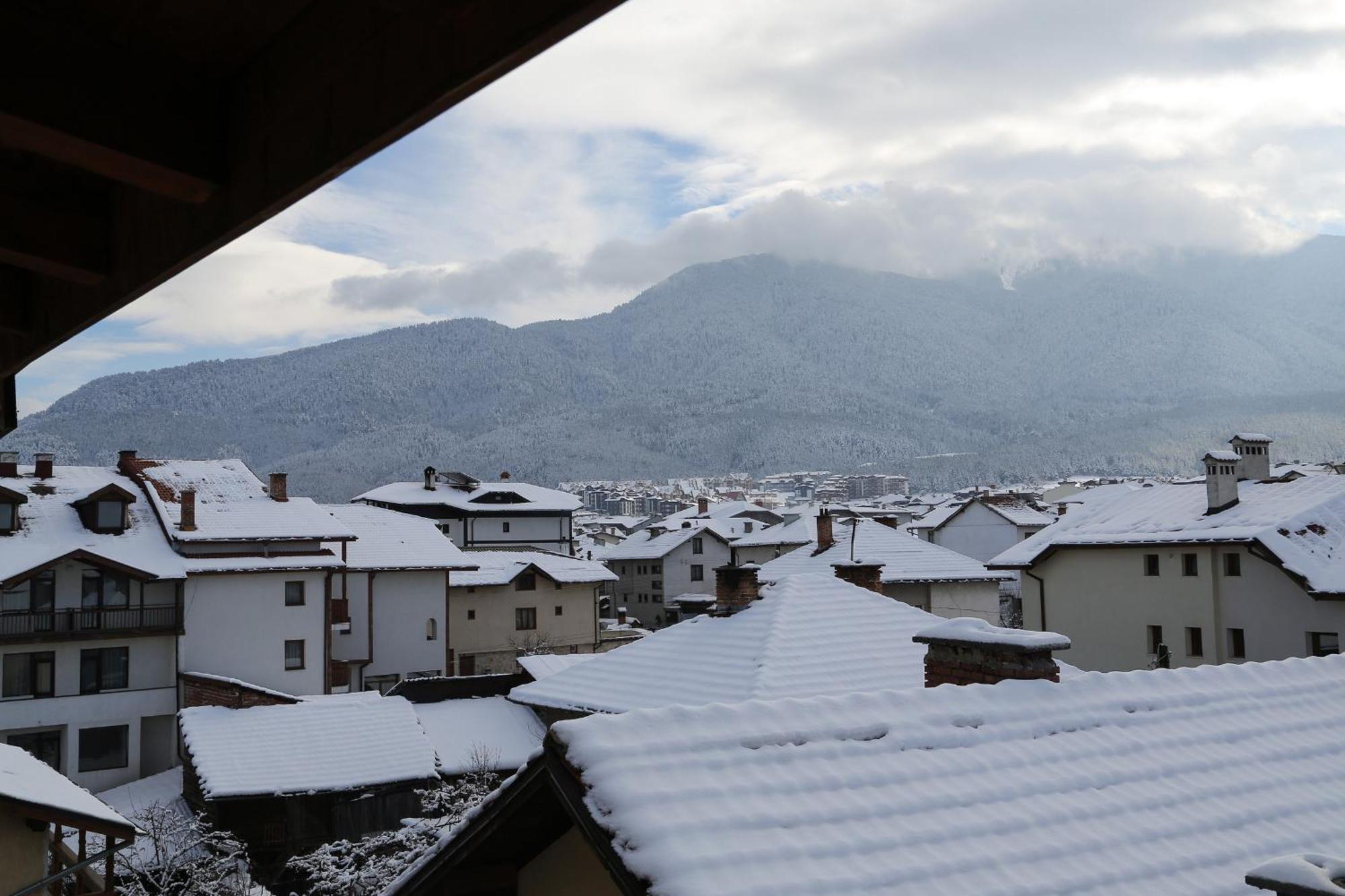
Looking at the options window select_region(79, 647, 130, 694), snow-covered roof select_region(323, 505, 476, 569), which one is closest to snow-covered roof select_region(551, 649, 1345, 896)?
window select_region(79, 647, 130, 694)

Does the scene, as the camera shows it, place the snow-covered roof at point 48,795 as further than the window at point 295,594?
No

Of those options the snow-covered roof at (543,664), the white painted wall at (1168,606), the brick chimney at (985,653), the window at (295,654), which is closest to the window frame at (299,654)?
the window at (295,654)

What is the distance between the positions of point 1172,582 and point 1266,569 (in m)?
2.53

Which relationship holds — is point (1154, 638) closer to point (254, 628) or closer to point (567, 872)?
point (254, 628)

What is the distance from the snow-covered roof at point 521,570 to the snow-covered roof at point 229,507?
9753 mm

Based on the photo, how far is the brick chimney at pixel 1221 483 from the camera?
2819 centimetres

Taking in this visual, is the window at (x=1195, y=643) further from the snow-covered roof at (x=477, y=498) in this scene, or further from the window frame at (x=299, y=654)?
the snow-covered roof at (x=477, y=498)

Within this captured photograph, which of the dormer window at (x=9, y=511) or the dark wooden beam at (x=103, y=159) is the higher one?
the dark wooden beam at (x=103, y=159)

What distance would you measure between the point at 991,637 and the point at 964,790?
2741 millimetres

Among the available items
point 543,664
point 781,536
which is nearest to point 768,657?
point 543,664

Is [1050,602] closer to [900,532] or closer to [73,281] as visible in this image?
[900,532]

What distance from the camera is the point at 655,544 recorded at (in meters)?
74.0

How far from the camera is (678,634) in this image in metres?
19.2

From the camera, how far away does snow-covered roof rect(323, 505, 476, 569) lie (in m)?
41.1
